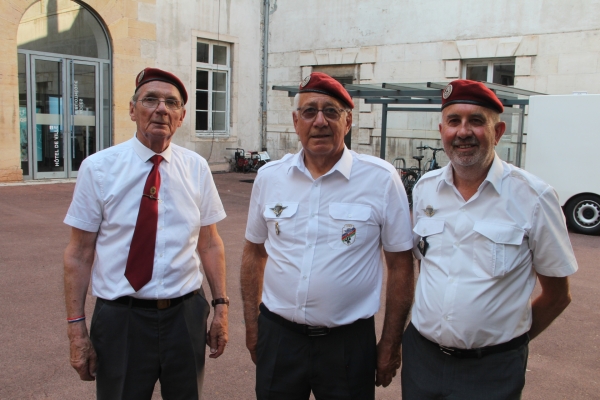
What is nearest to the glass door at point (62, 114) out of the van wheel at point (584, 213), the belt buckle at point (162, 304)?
the van wheel at point (584, 213)

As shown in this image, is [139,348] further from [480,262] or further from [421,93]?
[421,93]

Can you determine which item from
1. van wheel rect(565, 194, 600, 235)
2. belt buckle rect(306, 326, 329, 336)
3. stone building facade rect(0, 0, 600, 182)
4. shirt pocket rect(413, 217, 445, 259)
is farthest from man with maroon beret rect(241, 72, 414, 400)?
stone building facade rect(0, 0, 600, 182)

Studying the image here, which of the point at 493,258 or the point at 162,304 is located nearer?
the point at 493,258

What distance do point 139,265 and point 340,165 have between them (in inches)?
40.0

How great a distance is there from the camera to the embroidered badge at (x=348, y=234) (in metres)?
2.56

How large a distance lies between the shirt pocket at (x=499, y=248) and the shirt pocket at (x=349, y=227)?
0.49 meters

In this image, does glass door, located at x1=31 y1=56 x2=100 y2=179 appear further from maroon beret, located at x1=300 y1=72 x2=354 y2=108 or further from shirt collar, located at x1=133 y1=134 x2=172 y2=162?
maroon beret, located at x1=300 y1=72 x2=354 y2=108

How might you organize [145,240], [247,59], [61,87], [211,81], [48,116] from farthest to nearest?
[247,59], [211,81], [61,87], [48,116], [145,240]

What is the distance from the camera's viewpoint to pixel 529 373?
4.21 meters

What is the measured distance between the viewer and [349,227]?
2.57 metres

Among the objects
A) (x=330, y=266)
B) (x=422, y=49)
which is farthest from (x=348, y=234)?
(x=422, y=49)

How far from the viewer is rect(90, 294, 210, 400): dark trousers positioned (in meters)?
2.63

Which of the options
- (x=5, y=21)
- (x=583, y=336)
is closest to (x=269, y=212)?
(x=583, y=336)

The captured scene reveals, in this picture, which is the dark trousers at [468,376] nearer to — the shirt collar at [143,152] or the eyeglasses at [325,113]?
the eyeglasses at [325,113]
